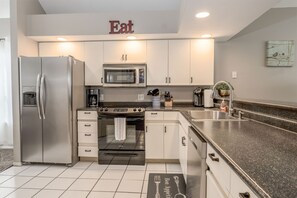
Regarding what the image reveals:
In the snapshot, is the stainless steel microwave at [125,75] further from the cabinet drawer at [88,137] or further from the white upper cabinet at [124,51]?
the cabinet drawer at [88,137]

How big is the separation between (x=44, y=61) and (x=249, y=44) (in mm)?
3375

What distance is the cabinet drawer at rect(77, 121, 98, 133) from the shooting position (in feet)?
10.4

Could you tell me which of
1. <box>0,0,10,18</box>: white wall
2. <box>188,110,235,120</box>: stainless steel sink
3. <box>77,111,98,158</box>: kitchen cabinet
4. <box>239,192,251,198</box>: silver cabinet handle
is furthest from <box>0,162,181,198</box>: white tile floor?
<box>0,0,10,18</box>: white wall

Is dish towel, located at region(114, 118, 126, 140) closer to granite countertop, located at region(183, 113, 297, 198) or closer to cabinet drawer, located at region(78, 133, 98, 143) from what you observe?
cabinet drawer, located at region(78, 133, 98, 143)

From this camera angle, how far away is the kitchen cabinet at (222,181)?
0.81 metres

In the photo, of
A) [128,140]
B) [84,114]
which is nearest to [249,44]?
[128,140]

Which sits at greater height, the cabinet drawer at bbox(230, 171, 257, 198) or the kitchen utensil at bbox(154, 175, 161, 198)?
the cabinet drawer at bbox(230, 171, 257, 198)

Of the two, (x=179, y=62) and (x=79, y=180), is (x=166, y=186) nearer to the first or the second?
(x=79, y=180)

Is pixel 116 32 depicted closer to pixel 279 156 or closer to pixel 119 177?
pixel 119 177

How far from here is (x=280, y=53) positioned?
345 cm

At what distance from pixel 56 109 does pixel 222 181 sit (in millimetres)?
2612

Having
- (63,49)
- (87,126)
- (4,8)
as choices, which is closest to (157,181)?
(87,126)

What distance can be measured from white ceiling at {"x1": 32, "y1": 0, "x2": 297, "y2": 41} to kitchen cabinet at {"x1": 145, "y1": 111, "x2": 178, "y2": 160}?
1.29m

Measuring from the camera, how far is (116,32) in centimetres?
313
